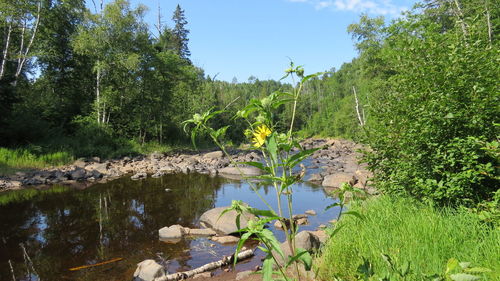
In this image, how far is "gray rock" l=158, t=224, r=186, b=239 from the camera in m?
5.98

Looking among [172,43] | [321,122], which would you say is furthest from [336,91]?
[172,43]

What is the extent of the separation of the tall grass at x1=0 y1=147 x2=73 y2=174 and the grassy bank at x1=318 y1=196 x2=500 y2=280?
13.5 meters

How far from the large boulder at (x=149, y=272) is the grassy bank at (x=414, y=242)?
2351mm

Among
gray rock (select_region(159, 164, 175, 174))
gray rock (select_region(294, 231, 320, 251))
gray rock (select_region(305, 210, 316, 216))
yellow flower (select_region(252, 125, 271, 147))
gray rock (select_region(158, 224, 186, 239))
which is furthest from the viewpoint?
gray rock (select_region(159, 164, 175, 174))

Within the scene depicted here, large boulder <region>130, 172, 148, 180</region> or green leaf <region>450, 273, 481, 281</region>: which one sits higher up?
green leaf <region>450, 273, 481, 281</region>

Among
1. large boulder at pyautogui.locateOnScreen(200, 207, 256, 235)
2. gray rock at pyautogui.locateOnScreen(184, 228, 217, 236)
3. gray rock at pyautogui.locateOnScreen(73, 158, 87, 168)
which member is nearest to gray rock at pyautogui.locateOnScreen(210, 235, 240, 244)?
large boulder at pyautogui.locateOnScreen(200, 207, 256, 235)

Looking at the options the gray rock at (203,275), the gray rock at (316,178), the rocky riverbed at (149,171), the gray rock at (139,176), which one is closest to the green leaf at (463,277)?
the gray rock at (203,275)

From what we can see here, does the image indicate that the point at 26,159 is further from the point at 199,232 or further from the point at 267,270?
the point at 267,270

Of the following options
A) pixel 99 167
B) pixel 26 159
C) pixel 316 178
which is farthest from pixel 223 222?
pixel 26 159

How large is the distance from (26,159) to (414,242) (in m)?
14.8

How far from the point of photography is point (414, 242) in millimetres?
2674

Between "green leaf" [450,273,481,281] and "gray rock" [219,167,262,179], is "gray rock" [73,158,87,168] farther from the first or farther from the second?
"green leaf" [450,273,481,281]

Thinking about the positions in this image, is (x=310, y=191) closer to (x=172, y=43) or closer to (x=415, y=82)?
(x=415, y=82)

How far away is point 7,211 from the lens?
25.5 feet
